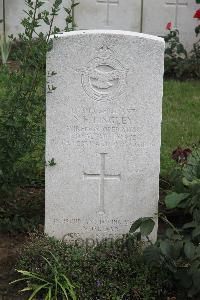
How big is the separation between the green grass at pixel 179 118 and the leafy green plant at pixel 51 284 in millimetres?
1639

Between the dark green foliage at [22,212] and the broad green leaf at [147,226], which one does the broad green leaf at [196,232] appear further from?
the dark green foliage at [22,212]

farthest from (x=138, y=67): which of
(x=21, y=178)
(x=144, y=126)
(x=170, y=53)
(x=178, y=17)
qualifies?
(x=178, y=17)

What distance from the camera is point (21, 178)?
181 inches

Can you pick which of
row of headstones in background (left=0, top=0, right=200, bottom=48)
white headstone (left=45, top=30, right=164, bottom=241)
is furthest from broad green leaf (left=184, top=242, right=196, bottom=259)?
row of headstones in background (left=0, top=0, right=200, bottom=48)

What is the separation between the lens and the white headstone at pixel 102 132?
4.11m

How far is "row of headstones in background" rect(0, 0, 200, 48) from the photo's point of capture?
31.6 feet

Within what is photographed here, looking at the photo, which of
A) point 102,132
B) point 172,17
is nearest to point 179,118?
point 172,17

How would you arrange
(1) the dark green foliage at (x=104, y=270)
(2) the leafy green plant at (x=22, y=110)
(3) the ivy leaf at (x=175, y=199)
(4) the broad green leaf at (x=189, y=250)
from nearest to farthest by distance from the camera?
(4) the broad green leaf at (x=189, y=250)
(1) the dark green foliage at (x=104, y=270)
(3) the ivy leaf at (x=175, y=199)
(2) the leafy green plant at (x=22, y=110)

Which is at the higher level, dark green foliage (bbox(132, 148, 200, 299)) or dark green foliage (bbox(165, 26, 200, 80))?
dark green foliage (bbox(165, 26, 200, 80))

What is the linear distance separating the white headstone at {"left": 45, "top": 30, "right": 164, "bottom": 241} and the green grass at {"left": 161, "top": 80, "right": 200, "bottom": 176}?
113 cm

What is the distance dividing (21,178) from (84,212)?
490mm

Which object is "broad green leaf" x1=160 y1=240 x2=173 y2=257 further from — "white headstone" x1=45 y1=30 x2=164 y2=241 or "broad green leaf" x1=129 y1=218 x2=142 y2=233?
"white headstone" x1=45 y1=30 x2=164 y2=241

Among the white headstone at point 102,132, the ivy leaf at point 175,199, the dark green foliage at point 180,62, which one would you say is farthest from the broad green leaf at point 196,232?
the dark green foliage at point 180,62

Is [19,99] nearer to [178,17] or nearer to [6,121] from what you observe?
[6,121]
